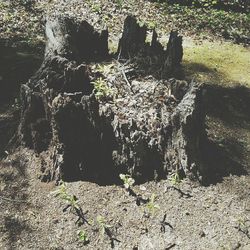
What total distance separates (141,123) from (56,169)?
A: 119 centimetres

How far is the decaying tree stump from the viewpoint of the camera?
189 inches

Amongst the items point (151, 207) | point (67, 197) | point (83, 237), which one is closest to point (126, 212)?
point (151, 207)

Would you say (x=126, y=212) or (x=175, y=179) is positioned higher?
(x=175, y=179)

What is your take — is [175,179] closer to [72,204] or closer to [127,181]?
[127,181]

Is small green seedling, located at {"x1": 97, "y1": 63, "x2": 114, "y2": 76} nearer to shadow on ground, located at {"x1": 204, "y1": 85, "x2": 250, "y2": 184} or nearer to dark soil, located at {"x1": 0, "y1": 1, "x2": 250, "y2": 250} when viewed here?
shadow on ground, located at {"x1": 204, "y1": 85, "x2": 250, "y2": 184}

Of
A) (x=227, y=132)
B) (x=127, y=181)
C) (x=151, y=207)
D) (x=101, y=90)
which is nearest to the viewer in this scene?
(x=151, y=207)

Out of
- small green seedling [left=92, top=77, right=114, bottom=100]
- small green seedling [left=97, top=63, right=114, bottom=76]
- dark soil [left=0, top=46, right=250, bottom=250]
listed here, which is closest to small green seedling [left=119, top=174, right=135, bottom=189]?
dark soil [left=0, top=46, right=250, bottom=250]

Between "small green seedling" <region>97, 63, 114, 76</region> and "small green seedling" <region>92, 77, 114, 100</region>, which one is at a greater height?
"small green seedling" <region>97, 63, 114, 76</region>

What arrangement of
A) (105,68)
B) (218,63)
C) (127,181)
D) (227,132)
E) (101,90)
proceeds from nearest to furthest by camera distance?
(127,181), (101,90), (105,68), (227,132), (218,63)

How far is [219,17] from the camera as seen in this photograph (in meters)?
11.1

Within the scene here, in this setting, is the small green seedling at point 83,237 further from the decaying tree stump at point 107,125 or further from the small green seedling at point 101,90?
the small green seedling at point 101,90

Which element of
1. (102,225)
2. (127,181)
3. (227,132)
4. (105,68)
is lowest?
(102,225)

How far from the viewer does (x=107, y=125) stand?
4.89 metres

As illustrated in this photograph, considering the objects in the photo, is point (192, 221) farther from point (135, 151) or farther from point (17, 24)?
point (17, 24)
